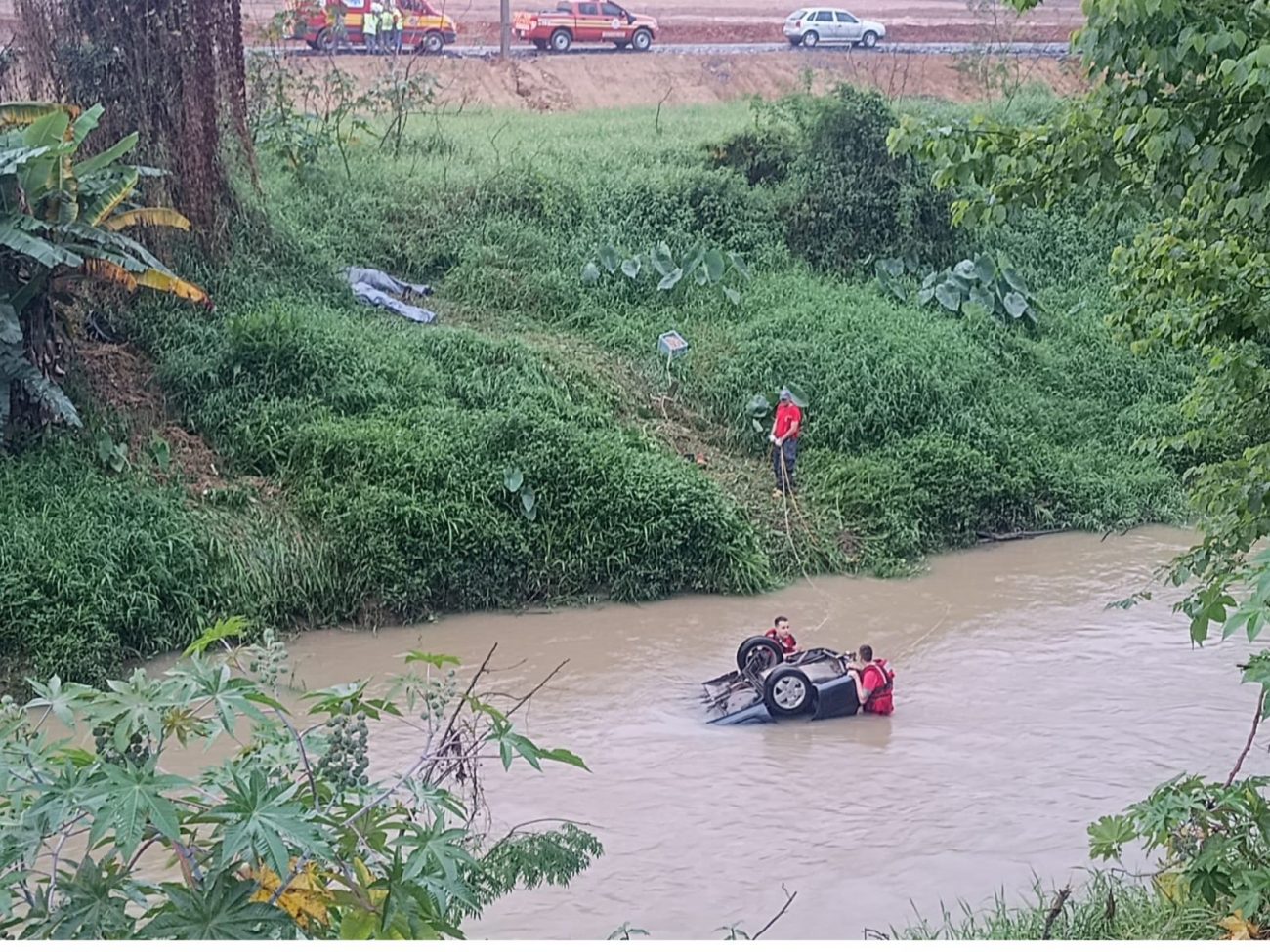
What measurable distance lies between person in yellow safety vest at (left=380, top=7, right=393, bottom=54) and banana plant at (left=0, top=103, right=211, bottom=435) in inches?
391

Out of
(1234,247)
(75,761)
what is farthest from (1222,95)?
(75,761)

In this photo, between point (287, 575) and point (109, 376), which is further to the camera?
point (109, 376)

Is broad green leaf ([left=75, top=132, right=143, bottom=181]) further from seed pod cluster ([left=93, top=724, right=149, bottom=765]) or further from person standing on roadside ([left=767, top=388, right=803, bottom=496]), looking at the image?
seed pod cluster ([left=93, top=724, right=149, bottom=765])

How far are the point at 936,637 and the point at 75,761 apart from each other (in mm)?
8708

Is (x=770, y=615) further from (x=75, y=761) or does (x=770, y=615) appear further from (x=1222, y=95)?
(x=75, y=761)

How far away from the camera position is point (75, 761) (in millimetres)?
2922

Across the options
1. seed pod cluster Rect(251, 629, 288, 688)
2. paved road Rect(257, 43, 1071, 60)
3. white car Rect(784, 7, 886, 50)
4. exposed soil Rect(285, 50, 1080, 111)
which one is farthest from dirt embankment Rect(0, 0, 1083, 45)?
seed pod cluster Rect(251, 629, 288, 688)

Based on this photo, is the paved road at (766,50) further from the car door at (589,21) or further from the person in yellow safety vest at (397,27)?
the person in yellow safety vest at (397,27)

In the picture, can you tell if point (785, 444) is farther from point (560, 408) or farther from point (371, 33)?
point (371, 33)

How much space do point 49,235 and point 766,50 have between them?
18556 millimetres

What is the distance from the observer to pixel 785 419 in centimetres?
1296

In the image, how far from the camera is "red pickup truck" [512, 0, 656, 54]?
84.9 ft

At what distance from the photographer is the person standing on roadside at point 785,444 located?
12.9 m

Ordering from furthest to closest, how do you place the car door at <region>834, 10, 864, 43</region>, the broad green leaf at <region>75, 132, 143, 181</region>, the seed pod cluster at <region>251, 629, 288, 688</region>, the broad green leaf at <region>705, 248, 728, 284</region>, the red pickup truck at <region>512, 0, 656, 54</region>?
the car door at <region>834, 10, 864, 43</region>
the red pickup truck at <region>512, 0, 656, 54</region>
the broad green leaf at <region>705, 248, 728, 284</region>
the broad green leaf at <region>75, 132, 143, 181</region>
the seed pod cluster at <region>251, 629, 288, 688</region>
